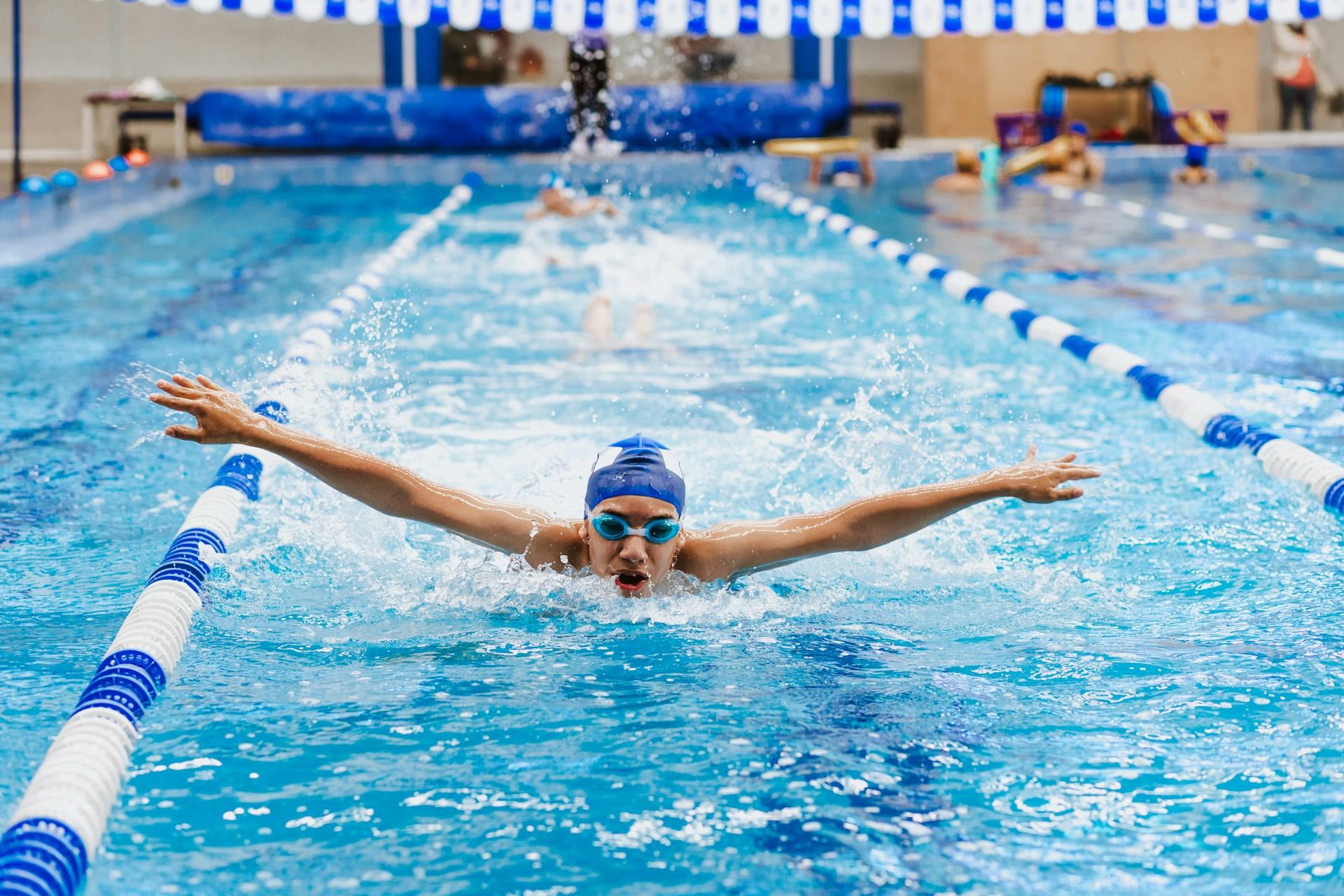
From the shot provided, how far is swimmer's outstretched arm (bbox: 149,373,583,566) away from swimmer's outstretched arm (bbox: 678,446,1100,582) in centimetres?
28

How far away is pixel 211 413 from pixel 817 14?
11246mm

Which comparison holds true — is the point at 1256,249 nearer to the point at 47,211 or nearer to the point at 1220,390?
the point at 1220,390

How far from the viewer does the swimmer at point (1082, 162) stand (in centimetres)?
1380

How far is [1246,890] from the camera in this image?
74.9 inches

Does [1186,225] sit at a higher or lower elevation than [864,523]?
higher

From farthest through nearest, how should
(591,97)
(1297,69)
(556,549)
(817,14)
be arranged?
(1297,69) < (591,97) < (817,14) < (556,549)

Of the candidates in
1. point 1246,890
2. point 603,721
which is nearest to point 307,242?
point 603,721

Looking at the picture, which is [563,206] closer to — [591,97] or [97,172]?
[97,172]

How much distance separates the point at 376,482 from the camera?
9.07 feet

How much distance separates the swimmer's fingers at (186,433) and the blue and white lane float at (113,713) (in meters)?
0.38

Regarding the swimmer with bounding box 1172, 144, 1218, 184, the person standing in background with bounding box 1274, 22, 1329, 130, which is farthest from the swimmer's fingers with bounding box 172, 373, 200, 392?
the person standing in background with bounding box 1274, 22, 1329, 130

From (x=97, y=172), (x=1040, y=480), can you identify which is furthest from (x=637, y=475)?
(x=97, y=172)

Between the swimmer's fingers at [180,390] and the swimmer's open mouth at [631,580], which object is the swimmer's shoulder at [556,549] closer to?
the swimmer's open mouth at [631,580]

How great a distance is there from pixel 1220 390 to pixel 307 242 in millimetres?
6329
